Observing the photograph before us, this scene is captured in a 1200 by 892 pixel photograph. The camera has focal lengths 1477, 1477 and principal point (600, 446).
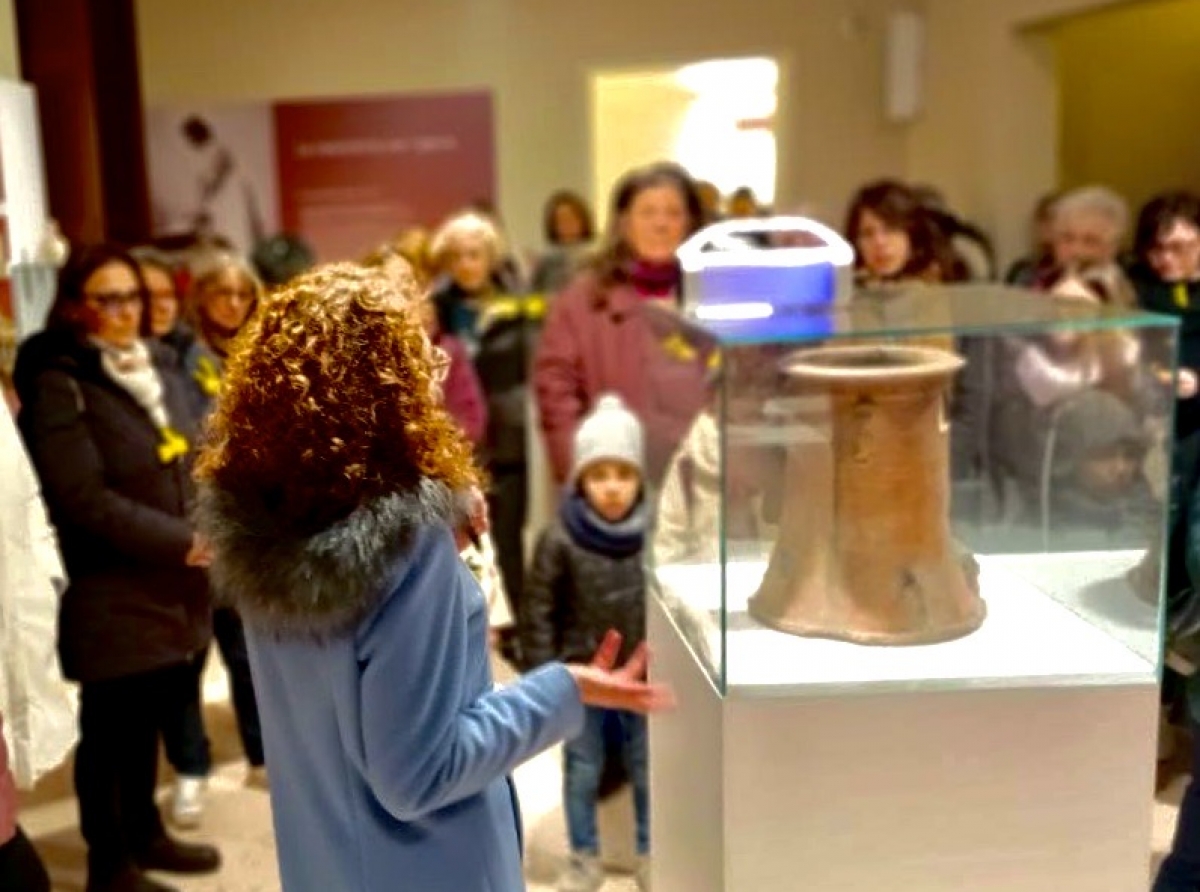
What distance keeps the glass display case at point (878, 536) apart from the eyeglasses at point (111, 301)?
1304 mm

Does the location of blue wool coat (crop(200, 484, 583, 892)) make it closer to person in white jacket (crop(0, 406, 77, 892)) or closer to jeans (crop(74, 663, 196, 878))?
person in white jacket (crop(0, 406, 77, 892))

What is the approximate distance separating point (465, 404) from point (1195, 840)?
2056 mm

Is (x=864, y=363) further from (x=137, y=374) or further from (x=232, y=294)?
(x=232, y=294)

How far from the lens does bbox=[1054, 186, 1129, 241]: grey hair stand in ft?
12.4

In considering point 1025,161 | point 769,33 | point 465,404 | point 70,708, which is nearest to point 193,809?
point 70,708

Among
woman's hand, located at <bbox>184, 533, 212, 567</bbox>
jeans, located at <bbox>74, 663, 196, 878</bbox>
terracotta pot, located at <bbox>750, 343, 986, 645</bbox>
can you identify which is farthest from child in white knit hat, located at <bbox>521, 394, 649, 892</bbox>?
woman's hand, located at <bbox>184, 533, 212, 567</bbox>

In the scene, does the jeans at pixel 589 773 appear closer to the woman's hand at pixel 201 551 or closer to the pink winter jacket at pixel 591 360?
the pink winter jacket at pixel 591 360

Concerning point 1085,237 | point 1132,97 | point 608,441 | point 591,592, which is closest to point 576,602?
point 591,592

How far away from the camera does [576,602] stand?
2.74 metres

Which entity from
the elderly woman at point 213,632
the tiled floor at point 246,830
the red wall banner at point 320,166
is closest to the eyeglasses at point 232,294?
the elderly woman at point 213,632

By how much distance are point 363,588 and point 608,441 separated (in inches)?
57.6

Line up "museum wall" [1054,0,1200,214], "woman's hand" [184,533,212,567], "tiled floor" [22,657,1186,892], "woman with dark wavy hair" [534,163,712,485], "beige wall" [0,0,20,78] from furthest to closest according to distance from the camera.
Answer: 1. "museum wall" [1054,0,1200,214]
2. "beige wall" [0,0,20,78]
3. "woman with dark wavy hair" [534,163,712,485]
4. "tiled floor" [22,657,1186,892]
5. "woman's hand" [184,533,212,567]

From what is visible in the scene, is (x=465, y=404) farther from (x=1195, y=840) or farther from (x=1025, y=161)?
(x=1025, y=161)

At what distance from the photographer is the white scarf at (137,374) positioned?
9.06 ft
